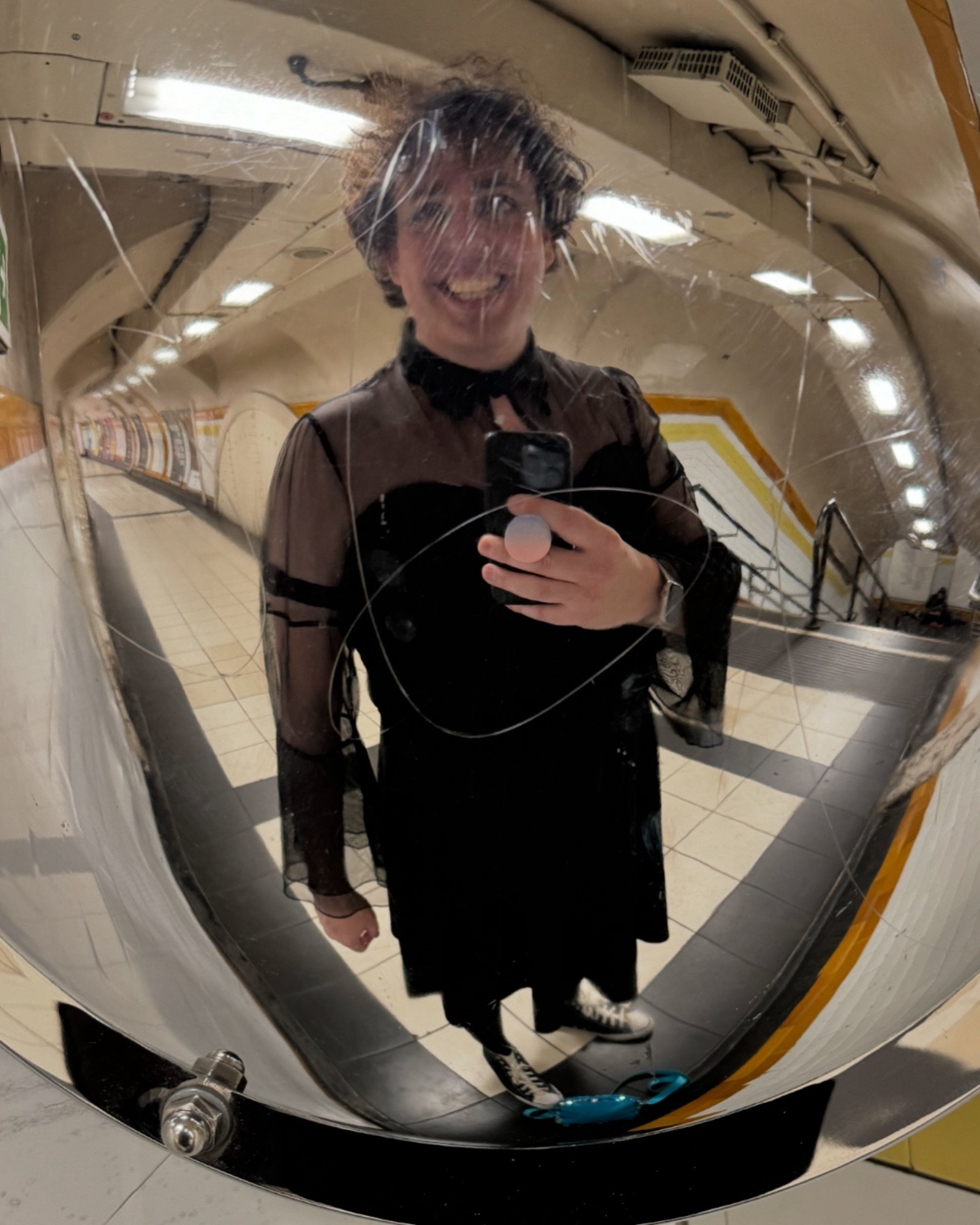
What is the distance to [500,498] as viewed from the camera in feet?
1.25

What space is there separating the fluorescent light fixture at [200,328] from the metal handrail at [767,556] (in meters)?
0.24

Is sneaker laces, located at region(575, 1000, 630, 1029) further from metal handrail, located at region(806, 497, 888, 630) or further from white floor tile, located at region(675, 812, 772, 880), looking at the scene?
metal handrail, located at region(806, 497, 888, 630)

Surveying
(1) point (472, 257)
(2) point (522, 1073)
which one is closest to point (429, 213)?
(1) point (472, 257)

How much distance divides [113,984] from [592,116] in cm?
55

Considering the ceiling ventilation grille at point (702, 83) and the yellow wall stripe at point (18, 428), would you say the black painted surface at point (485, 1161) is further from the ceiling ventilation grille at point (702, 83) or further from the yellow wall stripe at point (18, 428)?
the ceiling ventilation grille at point (702, 83)

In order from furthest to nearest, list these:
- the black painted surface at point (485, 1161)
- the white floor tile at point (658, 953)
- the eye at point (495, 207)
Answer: the black painted surface at point (485, 1161)
the white floor tile at point (658, 953)
the eye at point (495, 207)

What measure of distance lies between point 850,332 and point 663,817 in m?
0.25

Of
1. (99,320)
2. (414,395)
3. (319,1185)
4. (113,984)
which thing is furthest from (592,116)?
(319,1185)

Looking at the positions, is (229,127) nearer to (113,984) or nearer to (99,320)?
(99,320)

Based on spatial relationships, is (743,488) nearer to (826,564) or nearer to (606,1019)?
(826,564)

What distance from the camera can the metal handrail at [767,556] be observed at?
0.40 m

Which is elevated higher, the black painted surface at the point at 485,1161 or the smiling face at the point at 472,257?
the smiling face at the point at 472,257

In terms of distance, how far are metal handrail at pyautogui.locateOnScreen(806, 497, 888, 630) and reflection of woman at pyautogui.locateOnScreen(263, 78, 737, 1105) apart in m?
0.05

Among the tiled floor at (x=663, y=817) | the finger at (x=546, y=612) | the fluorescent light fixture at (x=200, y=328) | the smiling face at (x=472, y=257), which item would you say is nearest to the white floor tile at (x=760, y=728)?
the tiled floor at (x=663, y=817)
